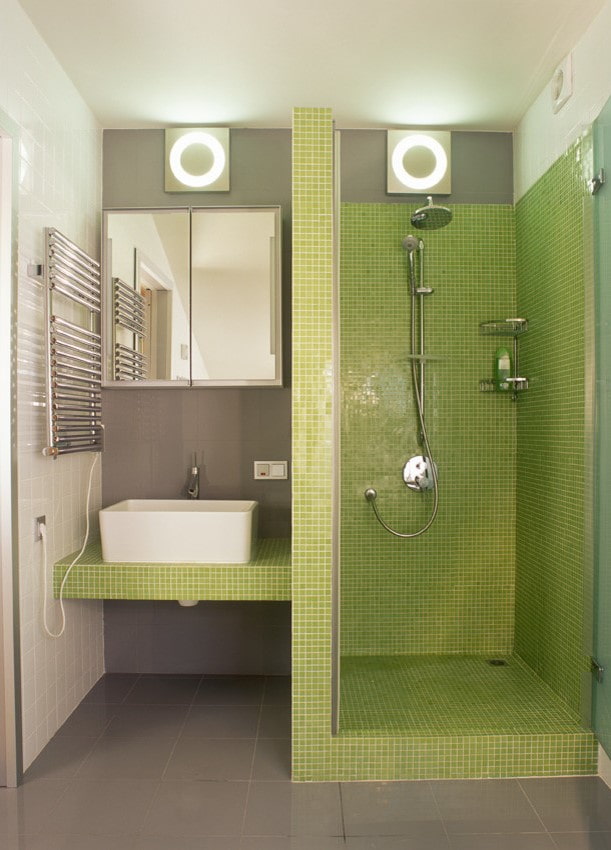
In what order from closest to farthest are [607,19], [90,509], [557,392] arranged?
[607,19]
[557,392]
[90,509]

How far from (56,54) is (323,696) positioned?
2743 millimetres

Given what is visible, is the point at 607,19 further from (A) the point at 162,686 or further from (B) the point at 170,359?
(A) the point at 162,686

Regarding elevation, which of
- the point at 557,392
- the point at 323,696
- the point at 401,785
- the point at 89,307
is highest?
the point at 89,307

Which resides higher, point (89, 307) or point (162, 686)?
point (89, 307)

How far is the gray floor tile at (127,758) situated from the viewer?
2.22 metres

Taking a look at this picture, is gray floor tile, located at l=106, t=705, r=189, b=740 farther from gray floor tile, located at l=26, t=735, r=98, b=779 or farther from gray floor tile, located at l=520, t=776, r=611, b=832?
gray floor tile, located at l=520, t=776, r=611, b=832

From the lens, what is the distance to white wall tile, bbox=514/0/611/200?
220 centimetres

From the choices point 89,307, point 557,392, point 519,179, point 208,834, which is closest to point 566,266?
point 557,392

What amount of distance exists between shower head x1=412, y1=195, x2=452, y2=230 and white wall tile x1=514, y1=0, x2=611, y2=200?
0.44 m

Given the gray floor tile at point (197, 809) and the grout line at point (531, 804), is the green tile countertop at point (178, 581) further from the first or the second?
the grout line at point (531, 804)

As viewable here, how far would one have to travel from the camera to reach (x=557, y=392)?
8.46 ft

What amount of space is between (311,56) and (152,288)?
1.23 m

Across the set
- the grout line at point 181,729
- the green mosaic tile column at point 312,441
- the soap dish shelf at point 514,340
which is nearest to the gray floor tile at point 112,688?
the grout line at point 181,729

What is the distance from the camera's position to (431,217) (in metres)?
2.86
